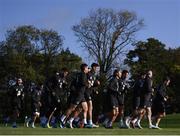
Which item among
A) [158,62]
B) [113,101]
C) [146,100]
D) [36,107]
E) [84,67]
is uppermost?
[158,62]

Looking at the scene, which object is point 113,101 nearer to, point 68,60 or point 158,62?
point 158,62

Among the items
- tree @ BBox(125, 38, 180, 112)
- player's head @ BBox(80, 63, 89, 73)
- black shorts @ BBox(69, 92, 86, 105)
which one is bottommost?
black shorts @ BBox(69, 92, 86, 105)

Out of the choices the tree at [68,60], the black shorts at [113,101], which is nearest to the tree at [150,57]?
the tree at [68,60]

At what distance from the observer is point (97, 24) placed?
77.4 meters

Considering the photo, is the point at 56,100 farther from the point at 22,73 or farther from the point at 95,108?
the point at 22,73

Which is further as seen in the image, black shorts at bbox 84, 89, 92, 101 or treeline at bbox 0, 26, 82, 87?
treeline at bbox 0, 26, 82, 87

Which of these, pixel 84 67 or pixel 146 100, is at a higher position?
pixel 84 67

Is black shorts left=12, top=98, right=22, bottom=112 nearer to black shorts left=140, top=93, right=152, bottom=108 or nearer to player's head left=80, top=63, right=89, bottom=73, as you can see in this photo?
black shorts left=140, top=93, right=152, bottom=108

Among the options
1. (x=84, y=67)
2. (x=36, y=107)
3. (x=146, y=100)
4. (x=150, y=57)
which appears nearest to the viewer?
(x=84, y=67)

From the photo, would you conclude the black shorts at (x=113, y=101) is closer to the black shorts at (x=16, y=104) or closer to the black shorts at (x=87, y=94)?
the black shorts at (x=87, y=94)

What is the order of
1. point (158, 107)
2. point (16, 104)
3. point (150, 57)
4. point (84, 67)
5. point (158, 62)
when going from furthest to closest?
1. point (150, 57)
2. point (158, 62)
3. point (16, 104)
4. point (158, 107)
5. point (84, 67)

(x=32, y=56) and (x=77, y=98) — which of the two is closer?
(x=77, y=98)

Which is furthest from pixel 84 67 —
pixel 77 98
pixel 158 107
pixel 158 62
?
pixel 158 62

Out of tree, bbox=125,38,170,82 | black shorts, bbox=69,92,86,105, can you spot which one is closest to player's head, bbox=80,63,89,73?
black shorts, bbox=69,92,86,105
